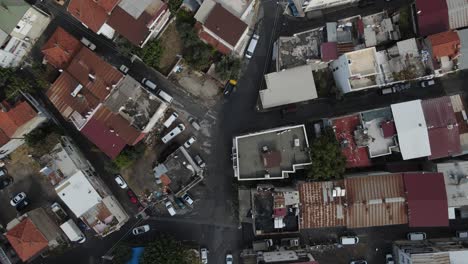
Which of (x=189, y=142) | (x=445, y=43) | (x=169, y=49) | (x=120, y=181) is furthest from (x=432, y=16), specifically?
(x=120, y=181)

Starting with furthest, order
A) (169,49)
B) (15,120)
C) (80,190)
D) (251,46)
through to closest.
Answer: (169,49), (251,46), (15,120), (80,190)

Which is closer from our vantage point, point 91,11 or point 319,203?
point 319,203

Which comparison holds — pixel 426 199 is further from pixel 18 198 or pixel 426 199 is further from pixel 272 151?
pixel 18 198

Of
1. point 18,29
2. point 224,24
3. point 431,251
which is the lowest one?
point 431,251

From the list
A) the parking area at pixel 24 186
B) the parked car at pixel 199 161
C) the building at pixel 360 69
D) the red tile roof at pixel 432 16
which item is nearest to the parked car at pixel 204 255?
the parked car at pixel 199 161

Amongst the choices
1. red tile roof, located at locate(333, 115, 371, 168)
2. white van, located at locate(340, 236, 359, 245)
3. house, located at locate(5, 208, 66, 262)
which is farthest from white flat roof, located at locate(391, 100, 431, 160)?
house, located at locate(5, 208, 66, 262)

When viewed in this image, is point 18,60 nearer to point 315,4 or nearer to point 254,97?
point 254,97

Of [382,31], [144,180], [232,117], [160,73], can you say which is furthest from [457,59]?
[144,180]

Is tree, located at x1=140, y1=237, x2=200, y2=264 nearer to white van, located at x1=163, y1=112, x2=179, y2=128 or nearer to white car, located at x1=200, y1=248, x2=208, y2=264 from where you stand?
white car, located at x1=200, y1=248, x2=208, y2=264
